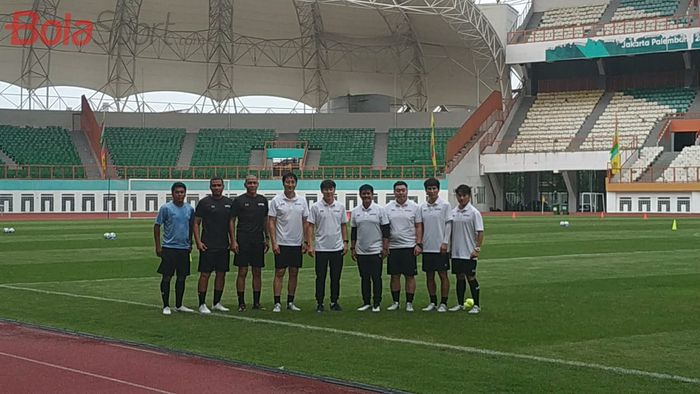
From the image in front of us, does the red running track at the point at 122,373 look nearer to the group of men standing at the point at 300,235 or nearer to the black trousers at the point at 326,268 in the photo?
the group of men standing at the point at 300,235

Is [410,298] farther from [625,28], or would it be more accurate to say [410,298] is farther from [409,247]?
[625,28]

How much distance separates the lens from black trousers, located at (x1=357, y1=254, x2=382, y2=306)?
574 inches

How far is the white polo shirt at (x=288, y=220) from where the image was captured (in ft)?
47.7

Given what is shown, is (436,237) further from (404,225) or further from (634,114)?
(634,114)

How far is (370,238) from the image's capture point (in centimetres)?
1459

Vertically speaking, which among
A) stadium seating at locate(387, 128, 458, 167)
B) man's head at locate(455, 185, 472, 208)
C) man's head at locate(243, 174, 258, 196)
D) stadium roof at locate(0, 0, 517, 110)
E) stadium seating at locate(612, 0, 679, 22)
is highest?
stadium seating at locate(612, 0, 679, 22)

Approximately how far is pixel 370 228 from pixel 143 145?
59326 millimetres

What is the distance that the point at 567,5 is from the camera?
241 feet

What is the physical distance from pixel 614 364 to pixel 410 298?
4773 mm

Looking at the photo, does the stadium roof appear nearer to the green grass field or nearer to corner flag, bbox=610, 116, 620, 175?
corner flag, bbox=610, 116, 620, 175

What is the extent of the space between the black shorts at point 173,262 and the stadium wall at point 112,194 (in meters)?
48.3

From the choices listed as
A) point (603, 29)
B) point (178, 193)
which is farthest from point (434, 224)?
point (603, 29)

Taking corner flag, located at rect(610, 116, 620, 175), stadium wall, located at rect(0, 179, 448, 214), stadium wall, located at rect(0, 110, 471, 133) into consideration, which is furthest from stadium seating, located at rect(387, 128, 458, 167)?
corner flag, located at rect(610, 116, 620, 175)

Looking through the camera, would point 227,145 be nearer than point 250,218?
No
